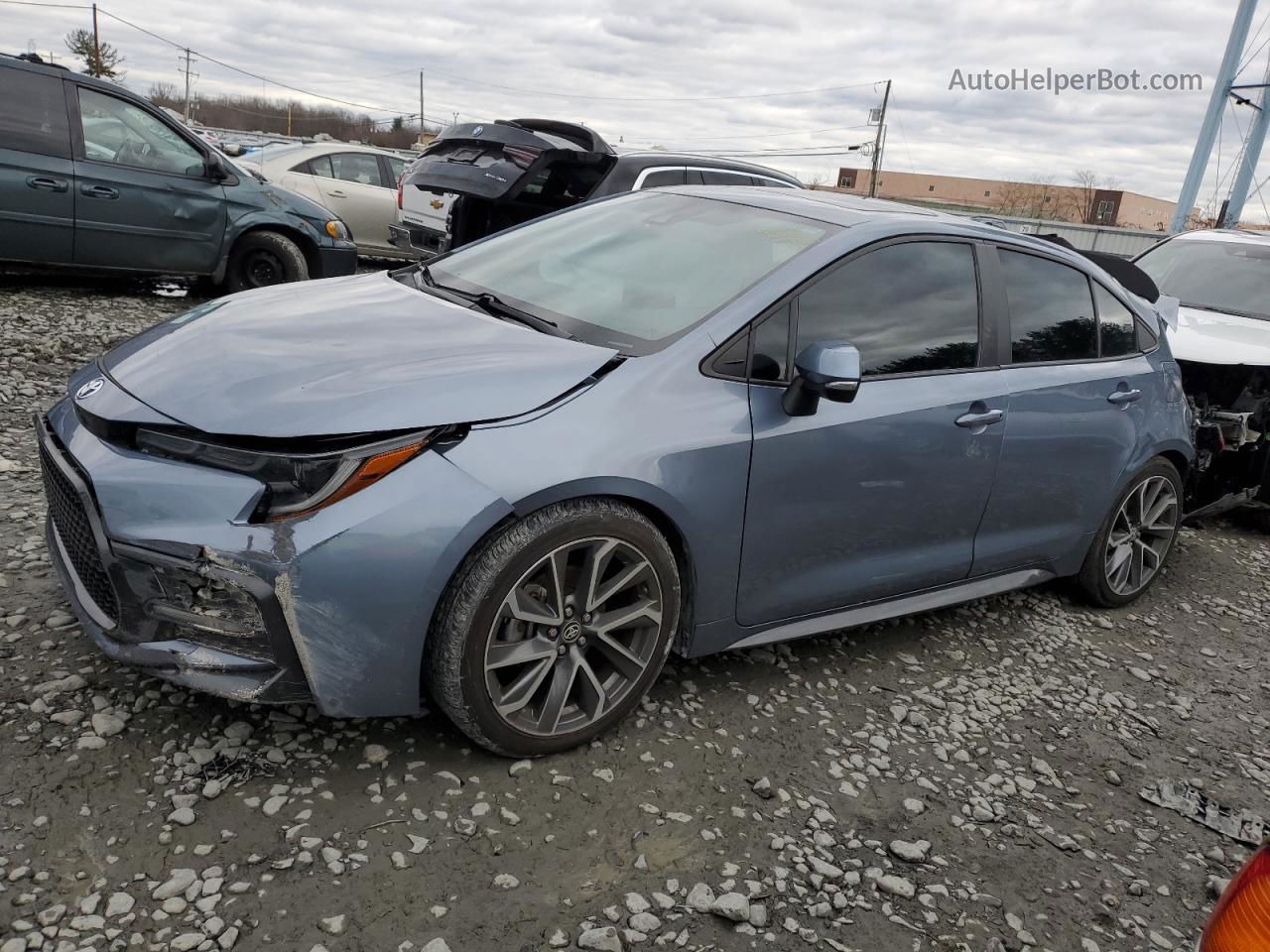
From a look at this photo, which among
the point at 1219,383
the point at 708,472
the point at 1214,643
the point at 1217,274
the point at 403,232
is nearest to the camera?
the point at 708,472

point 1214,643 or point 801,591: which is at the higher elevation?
point 801,591

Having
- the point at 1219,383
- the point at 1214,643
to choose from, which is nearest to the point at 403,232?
the point at 1219,383

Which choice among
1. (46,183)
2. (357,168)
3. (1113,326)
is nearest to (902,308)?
(1113,326)

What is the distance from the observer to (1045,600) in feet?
15.0

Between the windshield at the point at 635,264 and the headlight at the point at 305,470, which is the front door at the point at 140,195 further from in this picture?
the headlight at the point at 305,470

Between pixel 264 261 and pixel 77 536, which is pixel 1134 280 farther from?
pixel 264 261

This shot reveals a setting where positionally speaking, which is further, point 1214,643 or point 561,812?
point 1214,643

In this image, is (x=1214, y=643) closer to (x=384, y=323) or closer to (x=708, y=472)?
(x=708, y=472)

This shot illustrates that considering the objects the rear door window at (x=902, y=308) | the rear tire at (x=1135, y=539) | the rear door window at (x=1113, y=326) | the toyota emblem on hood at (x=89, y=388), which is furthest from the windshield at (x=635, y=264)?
the rear tire at (x=1135, y=539)

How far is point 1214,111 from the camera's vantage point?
25422 mm

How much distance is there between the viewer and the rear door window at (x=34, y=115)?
667 cm

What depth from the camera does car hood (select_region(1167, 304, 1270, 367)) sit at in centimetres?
536

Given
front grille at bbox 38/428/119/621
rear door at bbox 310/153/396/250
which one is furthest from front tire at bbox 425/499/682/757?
rear door at bbox 310/153/396/250

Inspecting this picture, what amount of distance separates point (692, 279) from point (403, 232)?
21.8 ft
